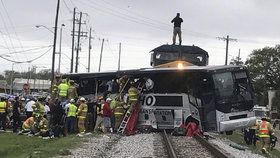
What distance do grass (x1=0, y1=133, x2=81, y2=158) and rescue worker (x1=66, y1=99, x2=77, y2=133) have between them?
1.72 metres

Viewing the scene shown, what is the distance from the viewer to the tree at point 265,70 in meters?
98.6

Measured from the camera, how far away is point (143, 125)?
23125 millimetres

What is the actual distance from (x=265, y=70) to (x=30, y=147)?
88.4m

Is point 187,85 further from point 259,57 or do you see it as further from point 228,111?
point 259,57

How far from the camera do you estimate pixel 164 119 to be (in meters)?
22.9

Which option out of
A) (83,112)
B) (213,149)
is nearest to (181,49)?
(83,112)

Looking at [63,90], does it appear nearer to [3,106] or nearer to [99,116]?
[99,116]

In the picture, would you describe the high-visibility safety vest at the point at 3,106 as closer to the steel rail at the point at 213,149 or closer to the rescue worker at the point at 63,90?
the rescue worker at the point at 63,90

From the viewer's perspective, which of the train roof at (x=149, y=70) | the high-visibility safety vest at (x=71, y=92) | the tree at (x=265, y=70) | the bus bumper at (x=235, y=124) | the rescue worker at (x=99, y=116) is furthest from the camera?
the tree at (x=265, y=70)

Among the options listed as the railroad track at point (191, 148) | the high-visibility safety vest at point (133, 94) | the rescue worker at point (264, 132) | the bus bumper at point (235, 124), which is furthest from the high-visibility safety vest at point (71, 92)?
the rescue worker at point (264, 132)

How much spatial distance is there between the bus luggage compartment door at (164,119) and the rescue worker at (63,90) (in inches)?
179

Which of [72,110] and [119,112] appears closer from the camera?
[72,110]

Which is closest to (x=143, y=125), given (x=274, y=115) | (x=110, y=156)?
(x=110, y=156)

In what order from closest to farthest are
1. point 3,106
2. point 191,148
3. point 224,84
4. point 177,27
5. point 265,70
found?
point 191,148, point 224,84, point 3,106, point 177,27, point 265,70
